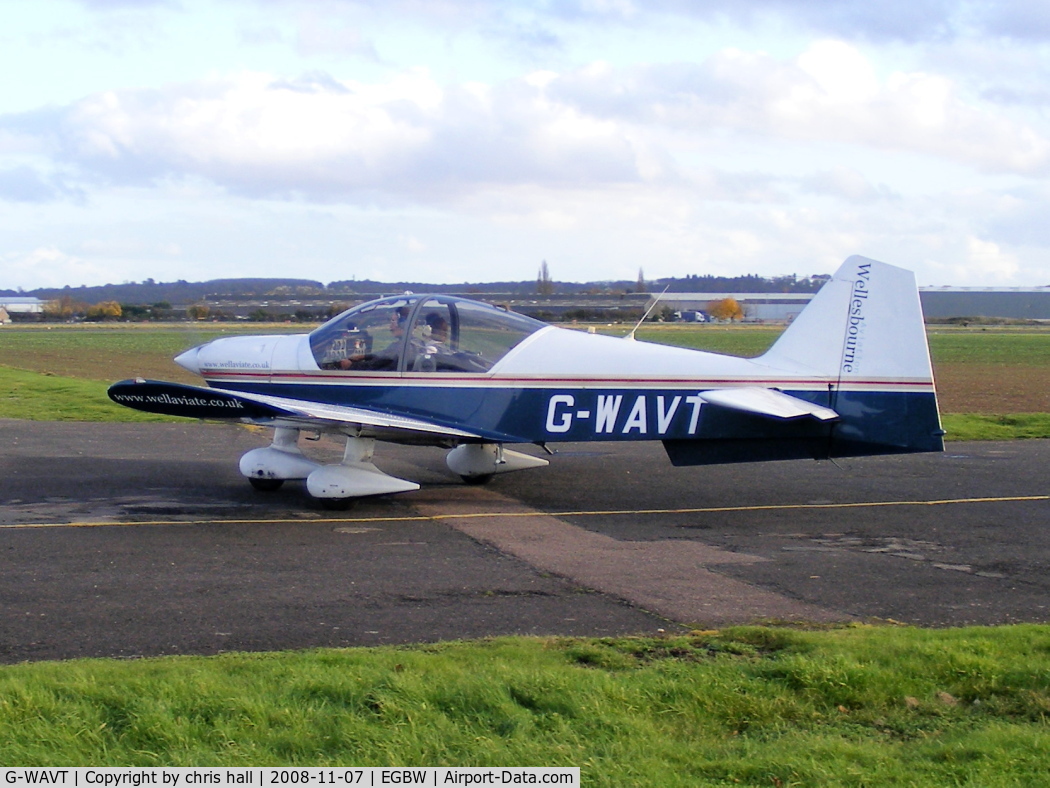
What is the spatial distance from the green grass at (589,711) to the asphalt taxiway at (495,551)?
913 millimetres

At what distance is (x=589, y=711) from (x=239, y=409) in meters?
6.30

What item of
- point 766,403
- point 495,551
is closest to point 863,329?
point 766,403

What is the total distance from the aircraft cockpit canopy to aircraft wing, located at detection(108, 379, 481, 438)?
606 mm

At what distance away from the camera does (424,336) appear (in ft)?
35.7

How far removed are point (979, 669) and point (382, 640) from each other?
3156 millimetres

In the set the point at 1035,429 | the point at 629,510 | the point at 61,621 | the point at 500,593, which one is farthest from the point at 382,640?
the point at 1035,429

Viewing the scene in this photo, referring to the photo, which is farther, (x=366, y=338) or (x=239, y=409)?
(x=366, y=338)

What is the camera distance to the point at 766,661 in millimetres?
5375

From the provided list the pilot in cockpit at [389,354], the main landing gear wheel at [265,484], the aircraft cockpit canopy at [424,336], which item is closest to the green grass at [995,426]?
the aircraft cockpit canopy at [424,336]

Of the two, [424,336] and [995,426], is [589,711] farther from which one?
[995,426]

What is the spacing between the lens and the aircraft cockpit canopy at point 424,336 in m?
10.8

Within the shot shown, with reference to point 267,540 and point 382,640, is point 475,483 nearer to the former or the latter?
point 267,540

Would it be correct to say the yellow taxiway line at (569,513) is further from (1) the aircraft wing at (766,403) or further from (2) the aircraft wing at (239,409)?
(1) the aircraft wing at (766,403)

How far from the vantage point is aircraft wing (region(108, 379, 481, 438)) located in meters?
9.69
